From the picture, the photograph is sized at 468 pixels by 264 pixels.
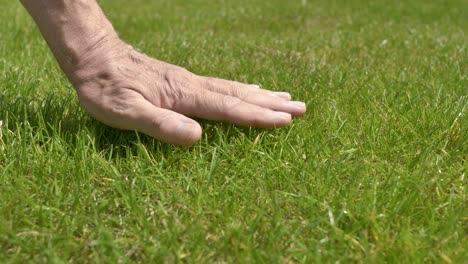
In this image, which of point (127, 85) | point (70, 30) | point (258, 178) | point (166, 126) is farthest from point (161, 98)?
point (258, 178)

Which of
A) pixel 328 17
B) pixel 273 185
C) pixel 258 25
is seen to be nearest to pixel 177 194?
pixel 273 185

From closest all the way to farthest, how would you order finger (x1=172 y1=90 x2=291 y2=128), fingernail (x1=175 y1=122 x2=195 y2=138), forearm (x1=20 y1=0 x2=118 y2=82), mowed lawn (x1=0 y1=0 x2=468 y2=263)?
1. mowed lawn (x1=0 y1=0 x2=468 y2=263)
2. fingernail (x1=175 y1=122 x2=195 y2=138)
3. finger (x1=172 y1=90 x2=291 y2=128)
4. forearm (x1=20 y1=0 x2=118 y2=82)

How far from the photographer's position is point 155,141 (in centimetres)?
194

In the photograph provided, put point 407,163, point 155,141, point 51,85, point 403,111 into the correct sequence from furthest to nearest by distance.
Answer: point 51,85 < point 403,111 < point 155,141 < point 407,163

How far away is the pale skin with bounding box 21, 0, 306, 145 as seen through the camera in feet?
6.40

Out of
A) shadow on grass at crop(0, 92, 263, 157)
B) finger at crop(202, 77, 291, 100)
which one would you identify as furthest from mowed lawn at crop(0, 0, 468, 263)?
finger at crop(202, 77, 291, 100)

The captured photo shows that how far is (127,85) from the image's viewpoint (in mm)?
2018

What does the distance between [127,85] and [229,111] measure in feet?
1.27

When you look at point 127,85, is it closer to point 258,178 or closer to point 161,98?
point 161,98

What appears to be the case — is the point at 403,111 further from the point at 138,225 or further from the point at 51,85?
the point at 51,85

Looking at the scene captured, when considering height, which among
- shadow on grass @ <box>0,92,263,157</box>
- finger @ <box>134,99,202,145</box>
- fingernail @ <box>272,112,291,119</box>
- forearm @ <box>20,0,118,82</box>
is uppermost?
forearm @ <box>20,0,118,82</box>

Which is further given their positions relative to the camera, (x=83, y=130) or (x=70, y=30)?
(x=70, y=30)

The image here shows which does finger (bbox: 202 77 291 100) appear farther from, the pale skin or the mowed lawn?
the mowed lawn

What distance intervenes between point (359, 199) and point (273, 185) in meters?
0.26
